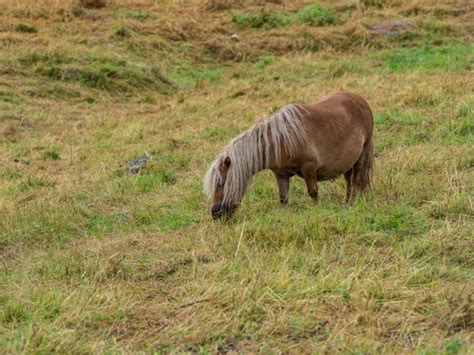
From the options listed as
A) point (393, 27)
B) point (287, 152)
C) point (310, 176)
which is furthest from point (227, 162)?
A: point (393, 27)

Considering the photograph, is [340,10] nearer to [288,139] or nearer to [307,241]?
[288,139]

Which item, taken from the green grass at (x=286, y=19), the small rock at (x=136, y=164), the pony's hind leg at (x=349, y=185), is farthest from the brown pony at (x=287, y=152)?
the green grass at (x=286, y=19)

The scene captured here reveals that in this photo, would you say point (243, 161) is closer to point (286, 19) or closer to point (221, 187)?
point (221, 187)

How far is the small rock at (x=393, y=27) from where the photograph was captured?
57.9ft

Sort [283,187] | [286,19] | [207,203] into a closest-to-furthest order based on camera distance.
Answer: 1. [283,187]
2. [207,203]
3. [286,19]

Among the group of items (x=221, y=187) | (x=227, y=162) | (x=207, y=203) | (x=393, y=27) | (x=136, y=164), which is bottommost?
(x=136, y=164)

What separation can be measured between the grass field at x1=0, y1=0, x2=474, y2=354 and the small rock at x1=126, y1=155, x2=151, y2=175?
0.66 feet

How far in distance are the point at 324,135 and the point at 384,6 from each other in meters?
13.3

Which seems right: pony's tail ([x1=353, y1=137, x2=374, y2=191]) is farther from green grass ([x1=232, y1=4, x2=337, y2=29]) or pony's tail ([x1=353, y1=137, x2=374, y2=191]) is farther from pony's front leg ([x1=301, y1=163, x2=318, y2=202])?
green grass ([x1=232, y1=4, x2=337, y2=29])

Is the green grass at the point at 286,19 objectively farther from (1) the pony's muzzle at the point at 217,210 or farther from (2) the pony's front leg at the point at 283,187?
(1) the pony's muzzle at the point at 217,210

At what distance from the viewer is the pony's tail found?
25.6 feet

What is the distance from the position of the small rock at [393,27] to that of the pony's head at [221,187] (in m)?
11.6

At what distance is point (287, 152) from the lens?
23.0 ft

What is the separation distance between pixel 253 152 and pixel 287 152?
1.06 ft
